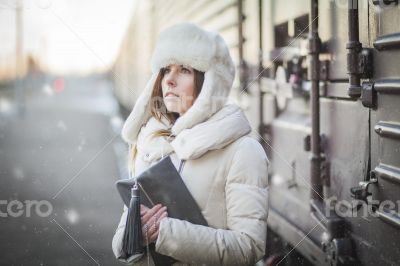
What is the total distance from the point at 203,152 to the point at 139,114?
419mm

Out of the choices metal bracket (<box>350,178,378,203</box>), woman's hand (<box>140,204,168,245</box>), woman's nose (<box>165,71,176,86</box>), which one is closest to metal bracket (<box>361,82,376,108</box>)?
metal bracket (<box>350,178,378,203</box>)

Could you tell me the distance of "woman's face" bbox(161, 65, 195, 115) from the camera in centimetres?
199

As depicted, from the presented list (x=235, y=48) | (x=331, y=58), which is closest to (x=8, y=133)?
(x=235, y=48)

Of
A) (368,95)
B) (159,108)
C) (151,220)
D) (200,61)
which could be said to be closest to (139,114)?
(159,108)

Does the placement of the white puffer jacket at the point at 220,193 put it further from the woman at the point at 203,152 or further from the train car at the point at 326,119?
the train car at the point at 326,119

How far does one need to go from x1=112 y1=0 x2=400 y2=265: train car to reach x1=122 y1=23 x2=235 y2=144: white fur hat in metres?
0.78

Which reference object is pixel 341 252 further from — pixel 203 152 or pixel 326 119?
pixel 203 152

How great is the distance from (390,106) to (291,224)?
163 cm

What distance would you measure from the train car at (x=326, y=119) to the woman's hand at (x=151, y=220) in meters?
1.05

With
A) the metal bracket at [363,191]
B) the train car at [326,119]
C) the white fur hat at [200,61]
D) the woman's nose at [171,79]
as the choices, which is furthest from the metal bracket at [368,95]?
the woman's nose at [171,79]

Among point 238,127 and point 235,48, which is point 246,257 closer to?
point 238,127

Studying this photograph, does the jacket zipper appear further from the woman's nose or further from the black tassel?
the woman's nose

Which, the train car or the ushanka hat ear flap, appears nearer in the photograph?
the ushanka hat ear flap

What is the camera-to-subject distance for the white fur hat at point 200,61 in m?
1.95
